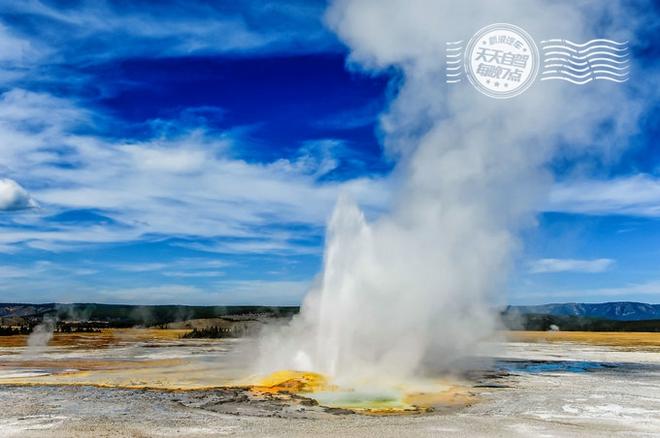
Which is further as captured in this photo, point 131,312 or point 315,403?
point 131,312

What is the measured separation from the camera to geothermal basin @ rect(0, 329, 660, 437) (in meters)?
15.7

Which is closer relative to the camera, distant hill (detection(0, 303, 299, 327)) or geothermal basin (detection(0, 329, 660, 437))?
geothermal basin (detection(0, 329, 660, 437))

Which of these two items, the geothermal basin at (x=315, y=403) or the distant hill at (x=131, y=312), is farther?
the distant hill at (x=131, y=312)

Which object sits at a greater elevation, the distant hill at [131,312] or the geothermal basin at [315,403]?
the distant hill at [131,312]

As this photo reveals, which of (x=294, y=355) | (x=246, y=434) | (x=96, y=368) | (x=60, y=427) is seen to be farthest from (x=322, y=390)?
(x=96, y=368)

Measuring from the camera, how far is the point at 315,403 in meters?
19.4

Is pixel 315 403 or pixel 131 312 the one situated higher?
pixel 131 312

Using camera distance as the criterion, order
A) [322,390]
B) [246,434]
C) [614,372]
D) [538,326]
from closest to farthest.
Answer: [246,434] < [322,390] < [614,372] < [538,326]

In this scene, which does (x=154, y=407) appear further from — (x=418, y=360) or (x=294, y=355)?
(x=418, y=360)

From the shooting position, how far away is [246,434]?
14852 mm

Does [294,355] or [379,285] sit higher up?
[379,285]

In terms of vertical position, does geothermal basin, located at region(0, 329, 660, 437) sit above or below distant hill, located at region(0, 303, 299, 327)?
below

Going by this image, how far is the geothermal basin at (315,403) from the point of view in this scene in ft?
51.4

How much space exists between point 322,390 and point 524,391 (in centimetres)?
767
